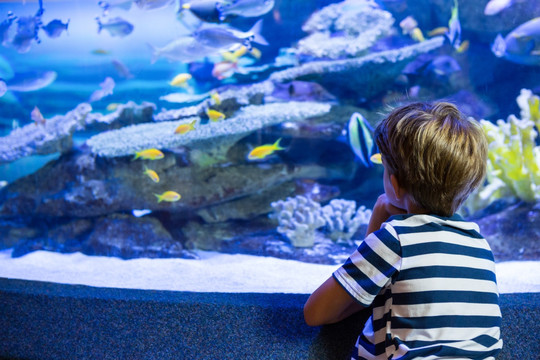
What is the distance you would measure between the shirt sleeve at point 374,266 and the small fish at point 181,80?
4.14 metres

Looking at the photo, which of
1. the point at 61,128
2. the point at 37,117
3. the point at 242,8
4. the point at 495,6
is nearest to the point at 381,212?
the point at 242,8

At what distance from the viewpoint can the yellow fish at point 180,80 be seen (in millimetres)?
4695

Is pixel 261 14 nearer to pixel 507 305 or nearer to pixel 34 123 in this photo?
pixel 34 123

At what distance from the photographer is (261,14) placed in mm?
4617

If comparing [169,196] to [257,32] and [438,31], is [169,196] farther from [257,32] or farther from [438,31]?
[438,31]

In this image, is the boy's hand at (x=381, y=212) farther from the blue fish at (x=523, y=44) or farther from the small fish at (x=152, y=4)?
the blue fish at (x=523, y=44)

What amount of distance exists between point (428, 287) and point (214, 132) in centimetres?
353

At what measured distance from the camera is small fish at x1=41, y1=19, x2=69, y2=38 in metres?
4.46

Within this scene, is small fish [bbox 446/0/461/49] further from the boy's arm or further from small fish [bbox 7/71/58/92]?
small fish [bbox 7/71/58/92]

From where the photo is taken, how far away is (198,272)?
347 cm

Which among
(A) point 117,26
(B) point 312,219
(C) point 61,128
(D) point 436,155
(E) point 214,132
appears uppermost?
(D) point 436,155

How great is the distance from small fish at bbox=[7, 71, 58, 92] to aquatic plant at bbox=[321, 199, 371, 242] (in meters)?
3.95

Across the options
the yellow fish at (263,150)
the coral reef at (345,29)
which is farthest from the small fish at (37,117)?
the coral reef at (345,29)

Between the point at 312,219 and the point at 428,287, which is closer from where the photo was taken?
the point at 428,287
